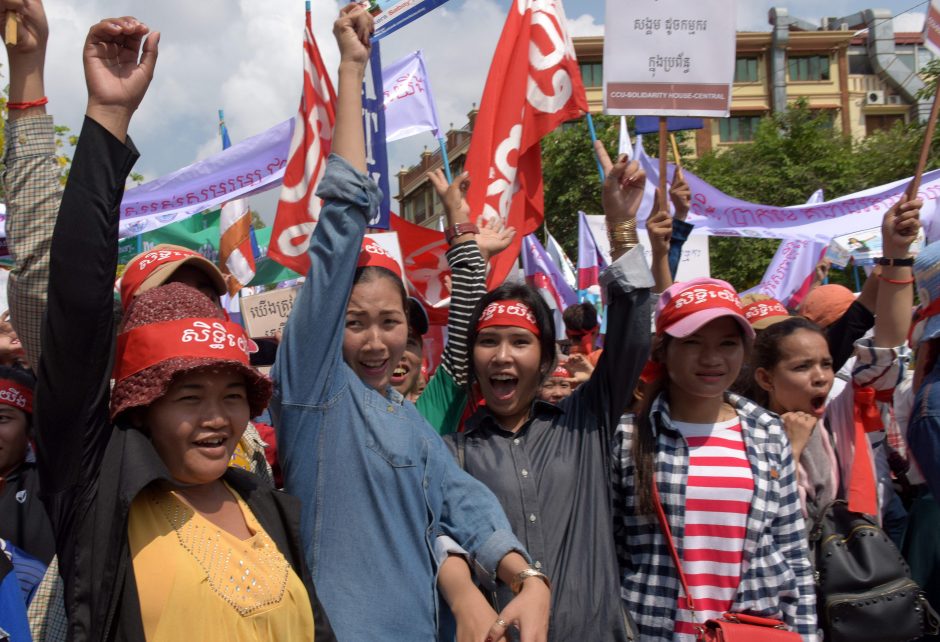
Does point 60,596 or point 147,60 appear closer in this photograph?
point 60,596

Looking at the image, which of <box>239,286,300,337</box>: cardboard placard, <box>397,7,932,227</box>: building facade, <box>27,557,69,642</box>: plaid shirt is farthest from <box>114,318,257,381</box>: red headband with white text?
<box>397,7,932,227</box>: building facade

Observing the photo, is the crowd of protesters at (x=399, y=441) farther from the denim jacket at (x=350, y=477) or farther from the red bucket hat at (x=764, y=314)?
the red bucket hat at (x=764, y=314)

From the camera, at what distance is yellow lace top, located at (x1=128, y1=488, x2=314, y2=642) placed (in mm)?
1769

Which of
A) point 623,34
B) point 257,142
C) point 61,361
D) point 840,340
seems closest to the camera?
point 61,361

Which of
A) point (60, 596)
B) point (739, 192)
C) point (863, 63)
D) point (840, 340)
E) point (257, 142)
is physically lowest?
point (60, 596)

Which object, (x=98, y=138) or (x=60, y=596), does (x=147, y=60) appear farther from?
(x=60, y=596)

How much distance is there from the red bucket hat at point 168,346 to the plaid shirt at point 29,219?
0.19 metres

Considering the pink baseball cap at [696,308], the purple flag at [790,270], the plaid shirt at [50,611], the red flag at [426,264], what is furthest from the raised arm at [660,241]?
the purple flag at [790,270]

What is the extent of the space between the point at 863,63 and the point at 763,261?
30688 millimetres

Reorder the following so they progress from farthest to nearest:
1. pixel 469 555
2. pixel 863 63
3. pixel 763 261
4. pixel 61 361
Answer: pixel 863 63
pixel 763 261
pixel 469 555
pixel 61 361

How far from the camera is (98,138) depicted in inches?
70.6

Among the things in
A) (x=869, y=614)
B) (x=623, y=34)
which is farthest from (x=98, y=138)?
(x=623, y=34)

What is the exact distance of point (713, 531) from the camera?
2658 mm

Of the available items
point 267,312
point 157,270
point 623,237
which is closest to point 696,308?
point 623,237
